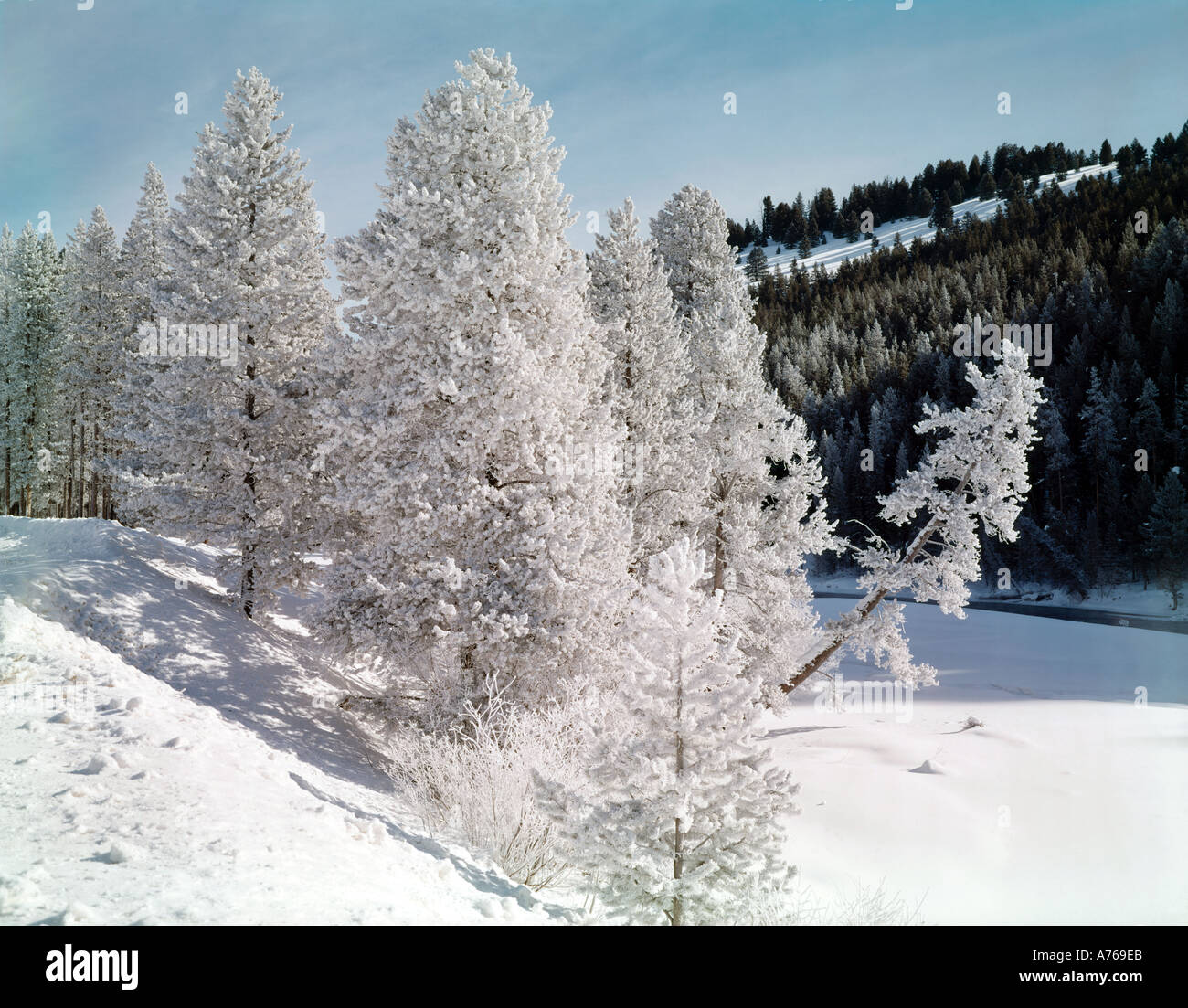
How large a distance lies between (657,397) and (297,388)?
325 inches

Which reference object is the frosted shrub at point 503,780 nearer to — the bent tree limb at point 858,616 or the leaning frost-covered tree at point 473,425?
the leaning frost-covered tree at point 473,425

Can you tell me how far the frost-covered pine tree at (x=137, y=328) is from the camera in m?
14.4

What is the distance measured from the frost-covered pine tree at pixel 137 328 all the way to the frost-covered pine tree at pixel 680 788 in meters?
12.7

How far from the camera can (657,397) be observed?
17.0 m

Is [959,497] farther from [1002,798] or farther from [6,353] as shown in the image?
[6,353]

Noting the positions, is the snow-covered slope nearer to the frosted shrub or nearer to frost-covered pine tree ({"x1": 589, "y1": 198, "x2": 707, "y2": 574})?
the frosted shrub

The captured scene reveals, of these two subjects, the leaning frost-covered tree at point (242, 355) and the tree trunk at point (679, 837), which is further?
the leaning frost-covered tree at point (242, 355)

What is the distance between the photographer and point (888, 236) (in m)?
154

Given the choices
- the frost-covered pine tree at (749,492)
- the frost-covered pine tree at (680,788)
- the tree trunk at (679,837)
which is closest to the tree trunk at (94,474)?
the frost-covered pine tree at (749,492)

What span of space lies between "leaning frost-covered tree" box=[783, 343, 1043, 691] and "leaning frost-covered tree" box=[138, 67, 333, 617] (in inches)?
463

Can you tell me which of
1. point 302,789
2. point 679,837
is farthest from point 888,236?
point 302,789

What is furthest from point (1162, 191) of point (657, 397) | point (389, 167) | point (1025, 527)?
point (389, 167)

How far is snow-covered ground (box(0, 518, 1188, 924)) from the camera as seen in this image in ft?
12.8

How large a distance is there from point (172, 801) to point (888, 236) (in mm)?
176269
